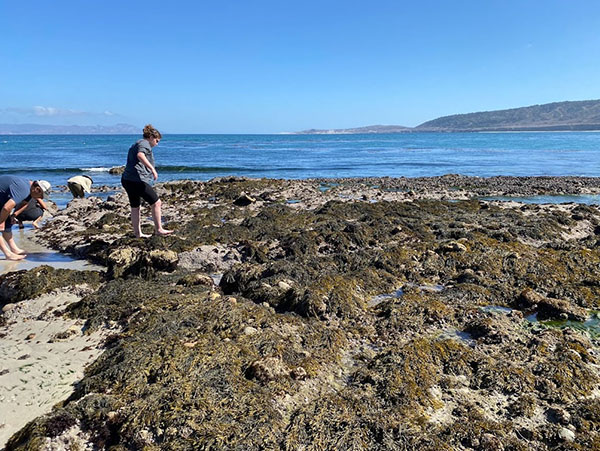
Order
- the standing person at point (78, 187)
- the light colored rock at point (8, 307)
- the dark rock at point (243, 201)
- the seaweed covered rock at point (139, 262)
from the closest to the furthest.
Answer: the light colored rock at point (8, 307) < the seaweed covered rock at point (139, 262) < the dark rock at point (243, 201) < the standing person at point (78, 187)

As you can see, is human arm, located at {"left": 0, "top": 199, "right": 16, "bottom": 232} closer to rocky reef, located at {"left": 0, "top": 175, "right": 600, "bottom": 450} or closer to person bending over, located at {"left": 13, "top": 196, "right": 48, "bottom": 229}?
person bending over, located at {"left": 13, "top": 196, "right": 48, "bottom": 229}

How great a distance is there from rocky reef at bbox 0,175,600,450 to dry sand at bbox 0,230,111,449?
0.17m

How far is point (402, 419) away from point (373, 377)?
49cm

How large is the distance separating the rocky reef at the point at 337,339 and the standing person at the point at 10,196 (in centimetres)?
100

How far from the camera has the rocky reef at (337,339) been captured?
2824 millimetres

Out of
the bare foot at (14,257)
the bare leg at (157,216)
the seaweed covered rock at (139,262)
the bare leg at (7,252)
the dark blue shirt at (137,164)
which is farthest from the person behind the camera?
the bare leg at (157,216)

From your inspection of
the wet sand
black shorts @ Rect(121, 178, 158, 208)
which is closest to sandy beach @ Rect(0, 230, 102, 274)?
the wet sand

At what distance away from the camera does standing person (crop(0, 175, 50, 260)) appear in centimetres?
607

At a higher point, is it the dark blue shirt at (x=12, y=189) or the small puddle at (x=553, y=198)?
the dark blue shirt at (x=12, y=189)

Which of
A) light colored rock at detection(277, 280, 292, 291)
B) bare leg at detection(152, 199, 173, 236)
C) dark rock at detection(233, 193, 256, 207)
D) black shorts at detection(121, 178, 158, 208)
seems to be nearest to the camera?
light colored rock at detection(277, 280, 292, 291)

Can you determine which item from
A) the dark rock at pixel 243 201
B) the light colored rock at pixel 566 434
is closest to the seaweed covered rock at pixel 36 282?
the light colored rock at pixel 566 434

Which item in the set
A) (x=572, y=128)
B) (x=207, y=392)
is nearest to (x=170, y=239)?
(x=207, y=392)

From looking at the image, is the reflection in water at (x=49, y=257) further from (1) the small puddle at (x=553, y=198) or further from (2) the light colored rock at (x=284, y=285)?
(1) the small puddle at (x=553, y=198)

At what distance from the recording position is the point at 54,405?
3.07 metres
